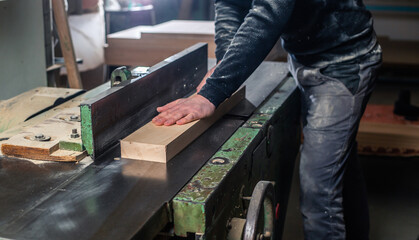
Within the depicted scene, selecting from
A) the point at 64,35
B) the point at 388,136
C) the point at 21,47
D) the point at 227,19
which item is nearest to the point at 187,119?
the point at 227,19

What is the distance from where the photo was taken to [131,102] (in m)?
1.27

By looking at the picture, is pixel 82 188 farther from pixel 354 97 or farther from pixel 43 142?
pixel 354 97

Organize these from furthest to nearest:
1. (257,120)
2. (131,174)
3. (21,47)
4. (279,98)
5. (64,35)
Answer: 1. (64,35)
2. (21,47)
3. (279,98)
4. (257,120)
5. (131,174)

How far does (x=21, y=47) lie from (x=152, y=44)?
904mm

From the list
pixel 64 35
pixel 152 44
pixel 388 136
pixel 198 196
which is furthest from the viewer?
pixel 388 136

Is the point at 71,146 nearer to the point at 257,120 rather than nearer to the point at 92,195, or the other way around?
the point at 92,195

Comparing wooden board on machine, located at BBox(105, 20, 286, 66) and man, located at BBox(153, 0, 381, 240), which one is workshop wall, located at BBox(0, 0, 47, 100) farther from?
man, located at BBox(153, 0, 381, 240)

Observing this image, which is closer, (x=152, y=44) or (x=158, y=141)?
(x=158, y=141)

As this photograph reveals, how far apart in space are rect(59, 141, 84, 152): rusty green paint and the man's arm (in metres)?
0.27

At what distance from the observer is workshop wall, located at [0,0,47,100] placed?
2.00 m

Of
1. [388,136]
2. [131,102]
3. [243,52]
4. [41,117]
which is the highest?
[243,52]

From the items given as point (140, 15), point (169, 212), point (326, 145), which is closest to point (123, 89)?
point (169, 212)

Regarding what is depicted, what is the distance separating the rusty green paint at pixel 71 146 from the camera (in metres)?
1.16

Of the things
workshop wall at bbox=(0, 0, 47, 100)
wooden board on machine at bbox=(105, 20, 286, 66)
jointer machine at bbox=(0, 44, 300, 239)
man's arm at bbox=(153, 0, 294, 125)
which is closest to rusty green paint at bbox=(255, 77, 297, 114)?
jointer machine at bbox=(0, 44, 300, 239)
